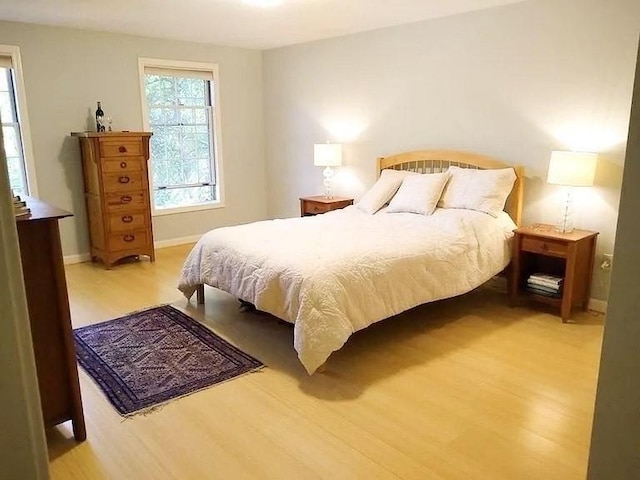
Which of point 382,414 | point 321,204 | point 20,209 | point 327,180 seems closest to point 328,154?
point 327,180

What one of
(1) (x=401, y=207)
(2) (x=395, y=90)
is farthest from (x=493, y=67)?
(1) (x=401, y=207)

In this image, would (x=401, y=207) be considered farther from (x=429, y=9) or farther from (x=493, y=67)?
(x=429, y=9)

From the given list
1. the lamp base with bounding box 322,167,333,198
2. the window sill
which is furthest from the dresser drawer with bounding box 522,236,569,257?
the window sill

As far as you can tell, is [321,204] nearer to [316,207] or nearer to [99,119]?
[316,207]

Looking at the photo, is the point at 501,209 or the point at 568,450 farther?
the point at 501,209

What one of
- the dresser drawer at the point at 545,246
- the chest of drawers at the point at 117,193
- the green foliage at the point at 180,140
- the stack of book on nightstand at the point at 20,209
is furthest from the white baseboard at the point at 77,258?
the dresser drawer at the point at 545,246

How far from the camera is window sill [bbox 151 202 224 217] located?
5715 mm

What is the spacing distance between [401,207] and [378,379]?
1.87 metres

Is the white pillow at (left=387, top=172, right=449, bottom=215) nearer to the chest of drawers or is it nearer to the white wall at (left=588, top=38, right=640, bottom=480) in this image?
the chest of drawers

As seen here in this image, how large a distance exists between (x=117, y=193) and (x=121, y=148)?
436 millimetres

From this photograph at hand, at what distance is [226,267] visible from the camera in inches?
134

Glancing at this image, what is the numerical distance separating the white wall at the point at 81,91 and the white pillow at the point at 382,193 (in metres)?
2.34

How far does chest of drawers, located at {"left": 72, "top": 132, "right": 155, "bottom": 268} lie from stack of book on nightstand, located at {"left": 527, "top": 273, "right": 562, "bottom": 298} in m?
3.63

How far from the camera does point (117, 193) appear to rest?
16.0 ft
